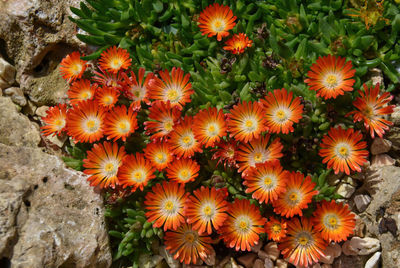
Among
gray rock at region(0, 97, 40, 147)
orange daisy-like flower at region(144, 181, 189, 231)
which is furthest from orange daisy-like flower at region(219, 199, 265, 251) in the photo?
gray rock at region(0, 97, 40, 147)

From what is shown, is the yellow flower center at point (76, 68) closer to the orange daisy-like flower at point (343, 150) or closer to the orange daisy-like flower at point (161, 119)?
the orange daisy-like flower at point (161, 119)

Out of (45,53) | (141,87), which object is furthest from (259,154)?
(45,53)

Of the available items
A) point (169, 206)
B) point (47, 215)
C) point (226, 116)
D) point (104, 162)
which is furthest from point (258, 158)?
point (47, 215)

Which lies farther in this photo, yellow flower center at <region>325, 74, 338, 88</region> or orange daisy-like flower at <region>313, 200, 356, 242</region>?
yellow flower center at <region>325, 74, 338, 88</region>

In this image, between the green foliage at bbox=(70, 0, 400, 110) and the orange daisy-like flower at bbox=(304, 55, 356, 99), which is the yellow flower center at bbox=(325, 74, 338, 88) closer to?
the orange daisy-like flower at bbox=(304, 55, 356, 99)

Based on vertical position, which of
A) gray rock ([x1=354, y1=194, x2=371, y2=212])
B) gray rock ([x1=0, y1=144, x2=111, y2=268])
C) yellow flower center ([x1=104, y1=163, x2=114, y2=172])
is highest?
gray rock ([x1=354, y1=194, x2=371, y2=212])

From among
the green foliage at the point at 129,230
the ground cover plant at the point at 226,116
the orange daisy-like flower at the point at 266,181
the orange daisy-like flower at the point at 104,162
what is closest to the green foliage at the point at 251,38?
the ground cover plant at the point at 226,116

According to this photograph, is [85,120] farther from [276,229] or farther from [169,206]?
→ [276,229]
